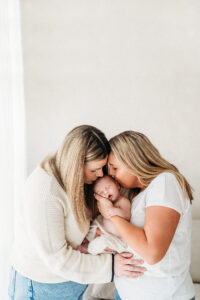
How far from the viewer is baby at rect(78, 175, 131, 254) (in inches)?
47.6

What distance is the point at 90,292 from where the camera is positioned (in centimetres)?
164

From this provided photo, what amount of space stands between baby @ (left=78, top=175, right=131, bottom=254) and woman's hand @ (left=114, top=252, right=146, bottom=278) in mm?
35

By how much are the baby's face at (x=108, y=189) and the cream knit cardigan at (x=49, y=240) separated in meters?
0.19

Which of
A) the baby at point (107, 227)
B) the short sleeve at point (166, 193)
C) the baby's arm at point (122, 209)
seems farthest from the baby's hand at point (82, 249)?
the short sleeve at point (166, 193)

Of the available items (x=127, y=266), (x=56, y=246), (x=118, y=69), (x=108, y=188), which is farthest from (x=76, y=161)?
(x=118, y=69)

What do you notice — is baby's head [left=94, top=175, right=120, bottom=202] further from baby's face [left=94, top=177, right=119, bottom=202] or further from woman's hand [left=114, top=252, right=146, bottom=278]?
woman's hand [left=114, top=252, right=146, bottom=278]

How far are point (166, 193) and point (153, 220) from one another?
0.11m

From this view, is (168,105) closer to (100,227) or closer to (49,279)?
(100,227)

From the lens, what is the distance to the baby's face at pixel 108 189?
127 cm

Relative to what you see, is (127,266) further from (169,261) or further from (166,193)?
(166,193)

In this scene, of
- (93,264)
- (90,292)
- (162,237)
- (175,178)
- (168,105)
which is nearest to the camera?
(162,237)

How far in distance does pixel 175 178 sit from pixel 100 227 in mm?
431

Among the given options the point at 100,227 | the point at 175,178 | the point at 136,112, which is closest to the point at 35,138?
the point at 136,112

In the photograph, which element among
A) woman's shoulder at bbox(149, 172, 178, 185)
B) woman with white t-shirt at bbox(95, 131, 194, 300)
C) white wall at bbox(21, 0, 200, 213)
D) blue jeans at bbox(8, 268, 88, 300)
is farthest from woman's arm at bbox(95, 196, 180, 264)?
white wall at bbox(21, 0, 200, 213)
